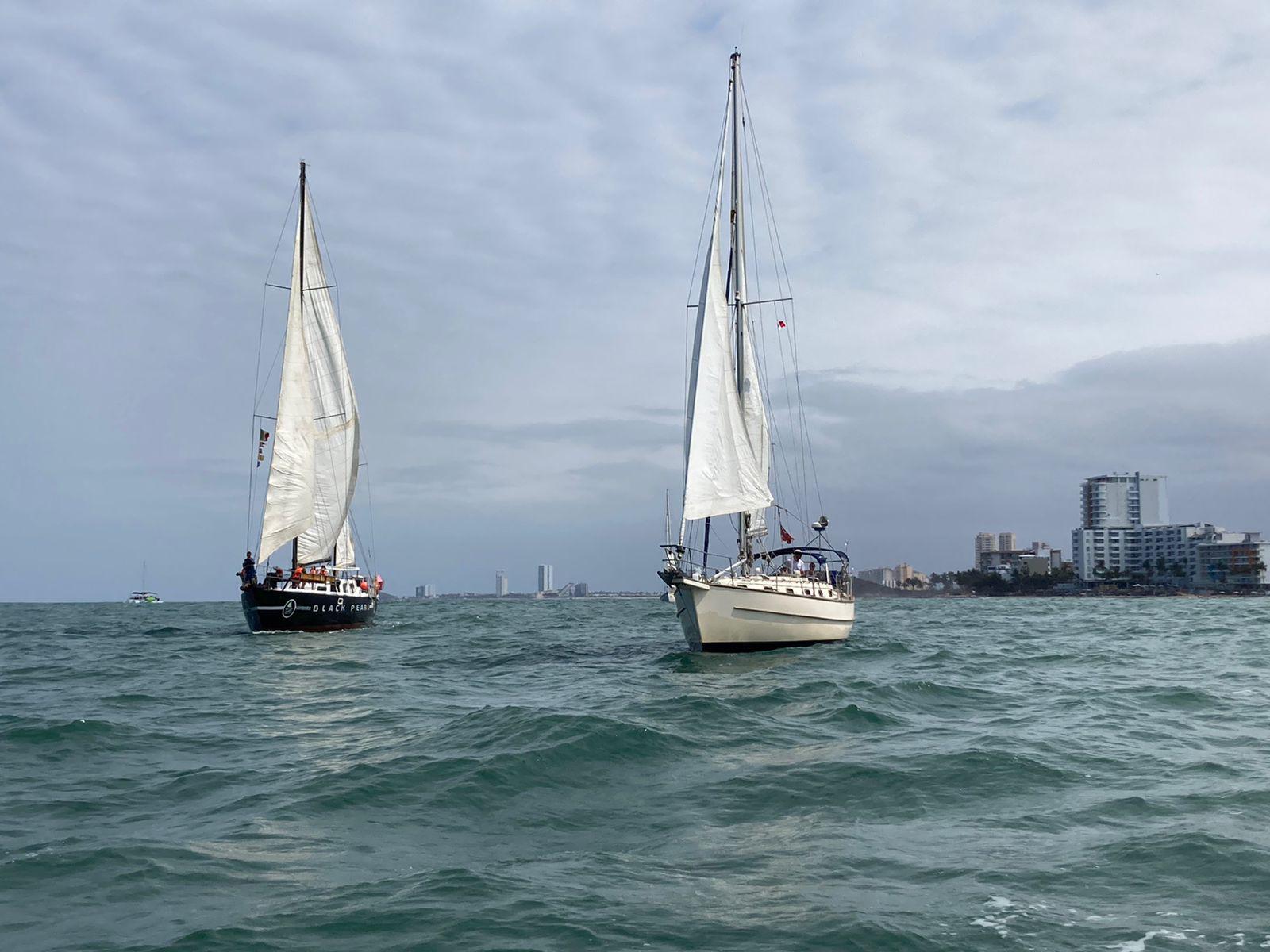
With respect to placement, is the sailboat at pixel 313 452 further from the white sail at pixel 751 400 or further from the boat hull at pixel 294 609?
the white sail at pixel 751 400

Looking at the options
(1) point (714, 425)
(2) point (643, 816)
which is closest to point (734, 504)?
(1) point (714, 425)

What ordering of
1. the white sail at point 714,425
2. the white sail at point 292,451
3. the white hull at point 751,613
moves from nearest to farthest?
1. the white hull at point 751,613
2. the white sail at point 714,425
3. the white sail at point 292,451

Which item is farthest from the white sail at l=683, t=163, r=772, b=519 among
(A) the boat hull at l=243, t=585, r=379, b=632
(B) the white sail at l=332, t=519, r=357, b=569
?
(B) the white sail at l=332, t=519, r=357, b=569

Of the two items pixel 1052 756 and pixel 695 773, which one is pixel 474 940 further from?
pixel 1052 756

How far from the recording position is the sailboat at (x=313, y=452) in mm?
47656

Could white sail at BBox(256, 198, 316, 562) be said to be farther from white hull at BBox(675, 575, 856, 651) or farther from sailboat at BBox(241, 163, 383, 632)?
white hull at BBox(675, 575, 856, 651)

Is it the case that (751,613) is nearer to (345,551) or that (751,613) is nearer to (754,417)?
(754,417)

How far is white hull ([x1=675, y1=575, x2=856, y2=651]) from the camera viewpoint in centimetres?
2888

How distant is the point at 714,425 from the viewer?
3152 cm

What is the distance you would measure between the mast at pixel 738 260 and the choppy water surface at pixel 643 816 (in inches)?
485

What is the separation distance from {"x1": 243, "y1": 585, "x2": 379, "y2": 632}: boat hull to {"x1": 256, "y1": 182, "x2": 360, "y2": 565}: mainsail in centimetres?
395

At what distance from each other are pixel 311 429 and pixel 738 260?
80.4ft

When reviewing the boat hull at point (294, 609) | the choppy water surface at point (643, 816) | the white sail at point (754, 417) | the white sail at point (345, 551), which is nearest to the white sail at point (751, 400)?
the white sail at point (754, 417)

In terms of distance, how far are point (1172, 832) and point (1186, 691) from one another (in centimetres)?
1214
